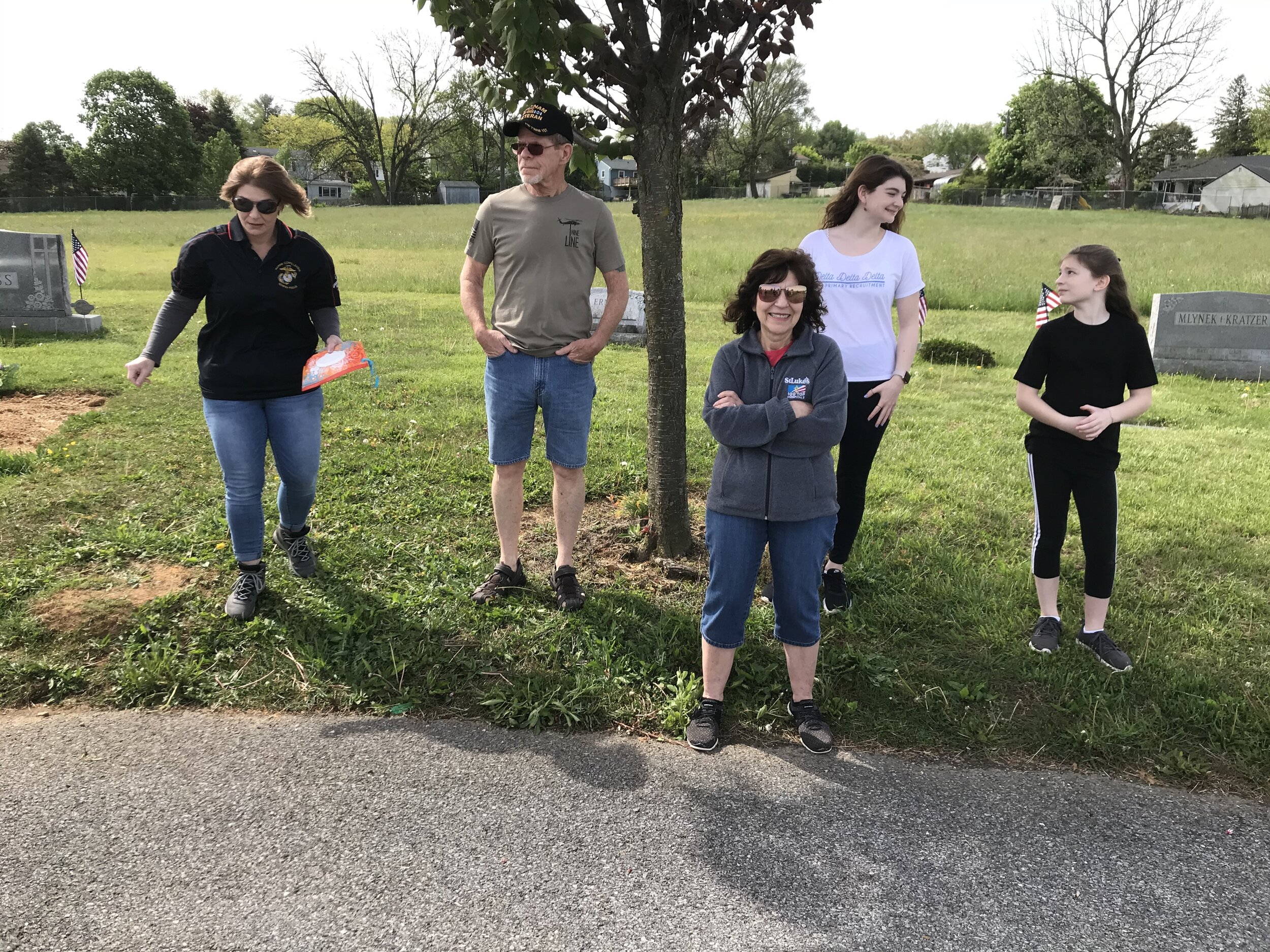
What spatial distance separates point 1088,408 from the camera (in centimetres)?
357

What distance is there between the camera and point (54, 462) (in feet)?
20.3

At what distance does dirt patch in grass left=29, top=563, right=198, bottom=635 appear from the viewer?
393 cm

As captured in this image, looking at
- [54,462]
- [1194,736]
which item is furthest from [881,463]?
[54,462]

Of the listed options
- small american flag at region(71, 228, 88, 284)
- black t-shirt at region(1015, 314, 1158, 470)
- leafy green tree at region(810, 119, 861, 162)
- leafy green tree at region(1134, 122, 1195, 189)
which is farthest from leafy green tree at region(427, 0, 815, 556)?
leafy green tree at region(810, 119, 861, 162)

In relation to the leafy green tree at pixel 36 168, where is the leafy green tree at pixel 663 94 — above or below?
below

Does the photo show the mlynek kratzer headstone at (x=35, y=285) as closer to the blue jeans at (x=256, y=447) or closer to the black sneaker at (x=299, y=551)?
the black sneaker at (x=299, y=551)

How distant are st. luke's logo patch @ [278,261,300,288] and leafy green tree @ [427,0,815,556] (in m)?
1.29

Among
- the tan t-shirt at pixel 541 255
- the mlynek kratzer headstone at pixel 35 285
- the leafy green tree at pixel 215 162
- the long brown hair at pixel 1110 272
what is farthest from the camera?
the leafy green tree at pixel 215 162

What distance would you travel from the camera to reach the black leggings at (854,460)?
3943 millimetres

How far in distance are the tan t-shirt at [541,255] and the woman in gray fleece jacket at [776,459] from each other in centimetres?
103

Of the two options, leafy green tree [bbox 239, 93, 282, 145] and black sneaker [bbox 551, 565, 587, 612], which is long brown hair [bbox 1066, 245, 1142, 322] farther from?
leafy green tree [bbox 239, 93, 282, 145]

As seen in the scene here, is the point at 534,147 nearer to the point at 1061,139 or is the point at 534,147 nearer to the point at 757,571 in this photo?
the point at 757,571

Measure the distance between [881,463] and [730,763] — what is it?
162 inches

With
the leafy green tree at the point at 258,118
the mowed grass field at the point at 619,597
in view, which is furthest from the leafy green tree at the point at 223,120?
the mowed grass field at the point at 619,597
